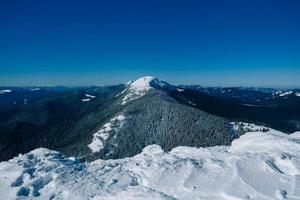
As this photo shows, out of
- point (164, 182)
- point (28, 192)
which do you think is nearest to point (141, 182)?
point (164, 182)

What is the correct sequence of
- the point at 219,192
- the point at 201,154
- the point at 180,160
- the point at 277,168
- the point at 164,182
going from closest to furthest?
1. the point at 219,192
2. the point at 164,182
3. the point at 277,168
4. the point at 180,160
5. the point at 201,154

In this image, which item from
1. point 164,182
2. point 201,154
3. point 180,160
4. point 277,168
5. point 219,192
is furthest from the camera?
point 201,154

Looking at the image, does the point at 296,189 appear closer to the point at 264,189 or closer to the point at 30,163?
the point at 264,189

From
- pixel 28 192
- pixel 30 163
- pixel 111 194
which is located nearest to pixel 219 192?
pixel 111 194

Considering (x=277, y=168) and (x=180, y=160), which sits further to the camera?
(x=180, y=160)

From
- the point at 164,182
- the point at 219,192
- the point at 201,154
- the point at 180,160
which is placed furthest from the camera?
the point at 201,154

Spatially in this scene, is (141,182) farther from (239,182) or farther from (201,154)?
(201,154)
